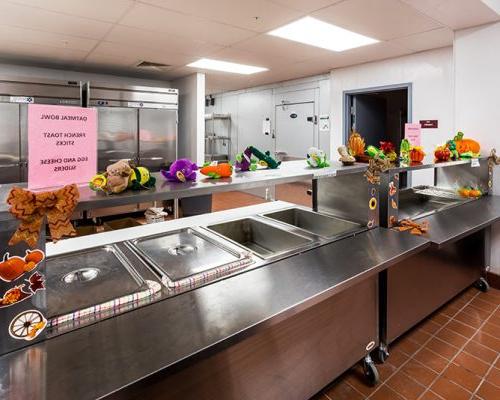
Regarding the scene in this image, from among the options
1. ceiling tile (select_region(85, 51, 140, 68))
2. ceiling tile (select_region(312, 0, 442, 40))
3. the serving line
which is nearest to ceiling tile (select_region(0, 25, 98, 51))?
ceiling tile (select_region(85, 51, 140, 68))

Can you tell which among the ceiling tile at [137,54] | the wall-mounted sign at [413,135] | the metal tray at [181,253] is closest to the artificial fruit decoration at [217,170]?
the metal tray at [181,253]

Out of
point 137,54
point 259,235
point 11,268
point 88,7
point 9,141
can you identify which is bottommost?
point 259,235

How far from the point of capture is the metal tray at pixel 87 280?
1150 millimetres

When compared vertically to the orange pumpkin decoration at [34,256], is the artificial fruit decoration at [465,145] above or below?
above

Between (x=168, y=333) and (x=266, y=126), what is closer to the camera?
(x=168, y=333)

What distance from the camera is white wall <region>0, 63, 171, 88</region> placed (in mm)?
4859

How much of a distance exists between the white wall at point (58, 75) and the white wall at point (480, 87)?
188 inches

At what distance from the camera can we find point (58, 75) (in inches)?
205

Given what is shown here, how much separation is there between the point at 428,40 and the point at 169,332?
4237 millimetres

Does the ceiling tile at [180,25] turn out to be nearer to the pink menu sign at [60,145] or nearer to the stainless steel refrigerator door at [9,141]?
the pink menu sign at [60,145]

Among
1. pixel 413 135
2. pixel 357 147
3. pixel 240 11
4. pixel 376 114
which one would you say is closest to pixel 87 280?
pixel 357 147

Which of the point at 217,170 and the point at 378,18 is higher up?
the point at 378,18

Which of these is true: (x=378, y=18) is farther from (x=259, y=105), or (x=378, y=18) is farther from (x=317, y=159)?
(x=259, y=105)

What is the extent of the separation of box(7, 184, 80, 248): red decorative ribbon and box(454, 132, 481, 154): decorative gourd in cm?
317
